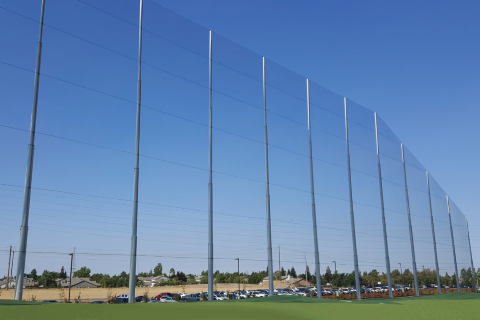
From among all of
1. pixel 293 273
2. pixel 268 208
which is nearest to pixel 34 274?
pixel 268 208

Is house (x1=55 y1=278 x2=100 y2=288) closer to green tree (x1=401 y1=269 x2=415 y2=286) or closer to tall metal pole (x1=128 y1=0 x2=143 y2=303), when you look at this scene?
tall metal pole (x1=128 y1=0 x2=143 y2=303)

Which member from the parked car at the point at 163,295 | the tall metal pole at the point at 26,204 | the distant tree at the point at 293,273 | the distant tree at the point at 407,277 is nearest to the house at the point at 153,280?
the parked car at the point at 163,295

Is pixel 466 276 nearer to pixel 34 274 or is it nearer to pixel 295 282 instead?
pixel 295 282

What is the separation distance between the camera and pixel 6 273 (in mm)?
9914

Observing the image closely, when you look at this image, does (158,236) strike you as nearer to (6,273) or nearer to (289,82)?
(6,273)

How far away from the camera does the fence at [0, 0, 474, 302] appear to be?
10.0 metres

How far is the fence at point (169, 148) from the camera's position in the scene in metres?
10.0

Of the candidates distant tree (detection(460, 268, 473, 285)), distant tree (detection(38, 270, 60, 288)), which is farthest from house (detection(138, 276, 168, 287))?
distant tree (detection(460, 268, 473, 285))

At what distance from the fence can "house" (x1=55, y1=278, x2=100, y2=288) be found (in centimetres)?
224

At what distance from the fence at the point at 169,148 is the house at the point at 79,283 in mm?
2245

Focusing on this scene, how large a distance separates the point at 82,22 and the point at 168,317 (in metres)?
8.68

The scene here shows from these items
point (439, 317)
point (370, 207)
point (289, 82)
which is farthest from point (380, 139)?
point (439, 317)

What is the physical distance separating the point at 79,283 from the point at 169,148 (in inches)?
191

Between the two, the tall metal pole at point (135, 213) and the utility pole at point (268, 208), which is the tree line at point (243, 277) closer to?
the tall metal pole at point (135, 213)
